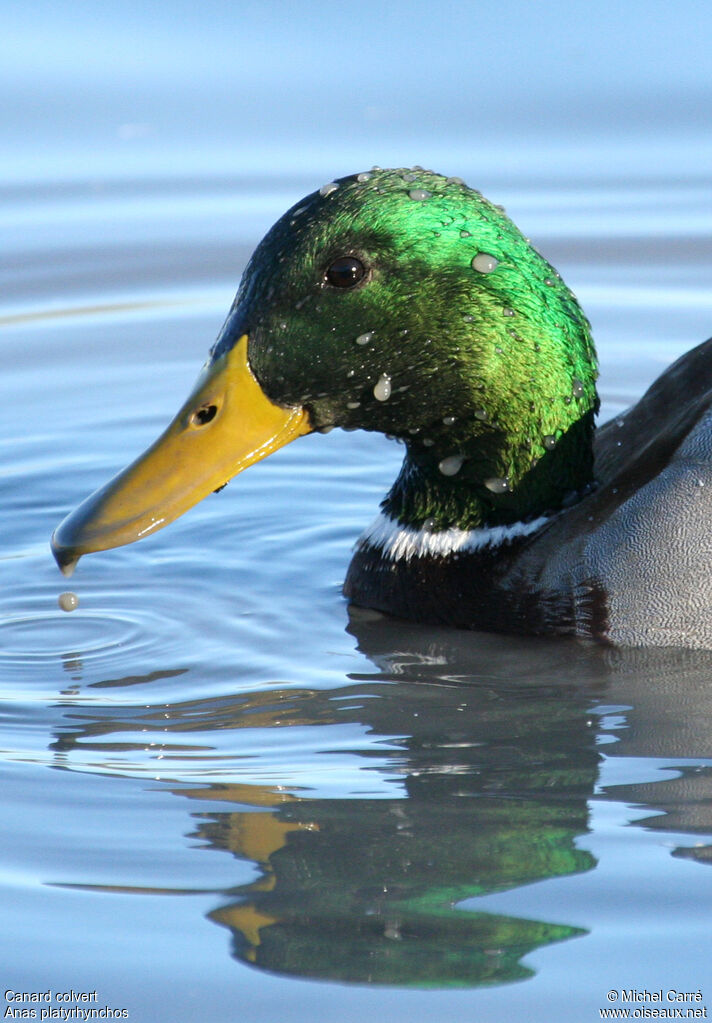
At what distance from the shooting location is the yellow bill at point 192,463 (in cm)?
498

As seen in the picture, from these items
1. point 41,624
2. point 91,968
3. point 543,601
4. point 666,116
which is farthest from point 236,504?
point 666,116

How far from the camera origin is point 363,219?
4.94 metres

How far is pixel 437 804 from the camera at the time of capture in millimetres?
4383

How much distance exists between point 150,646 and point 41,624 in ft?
1.27

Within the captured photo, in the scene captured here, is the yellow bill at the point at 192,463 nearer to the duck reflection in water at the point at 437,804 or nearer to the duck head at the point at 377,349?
the duck head at the point at 377,349

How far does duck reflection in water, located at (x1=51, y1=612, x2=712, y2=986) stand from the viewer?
377cm

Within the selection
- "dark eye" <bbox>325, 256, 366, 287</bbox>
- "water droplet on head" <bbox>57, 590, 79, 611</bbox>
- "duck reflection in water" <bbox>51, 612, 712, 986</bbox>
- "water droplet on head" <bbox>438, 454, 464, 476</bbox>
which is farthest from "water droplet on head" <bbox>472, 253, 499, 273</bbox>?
"water droplet on head" <bbox>57, 590, 79, 611</bbox>

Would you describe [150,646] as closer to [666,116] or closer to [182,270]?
[182,270]

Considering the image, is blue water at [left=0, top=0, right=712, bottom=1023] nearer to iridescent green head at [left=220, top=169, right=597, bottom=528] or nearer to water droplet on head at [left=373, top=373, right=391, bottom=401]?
iridescent green head at [left=220, top=169, right=597, bottom=528]

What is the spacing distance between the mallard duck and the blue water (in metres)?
0.20

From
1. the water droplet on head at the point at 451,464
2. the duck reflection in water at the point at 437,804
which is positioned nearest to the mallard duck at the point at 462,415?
the water droplet on head at the point at 451,464

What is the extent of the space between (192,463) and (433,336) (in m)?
0.76

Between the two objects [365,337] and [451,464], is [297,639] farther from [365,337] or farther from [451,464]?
[365,337]

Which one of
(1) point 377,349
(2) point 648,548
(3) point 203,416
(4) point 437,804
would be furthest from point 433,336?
(4) point 437,804
